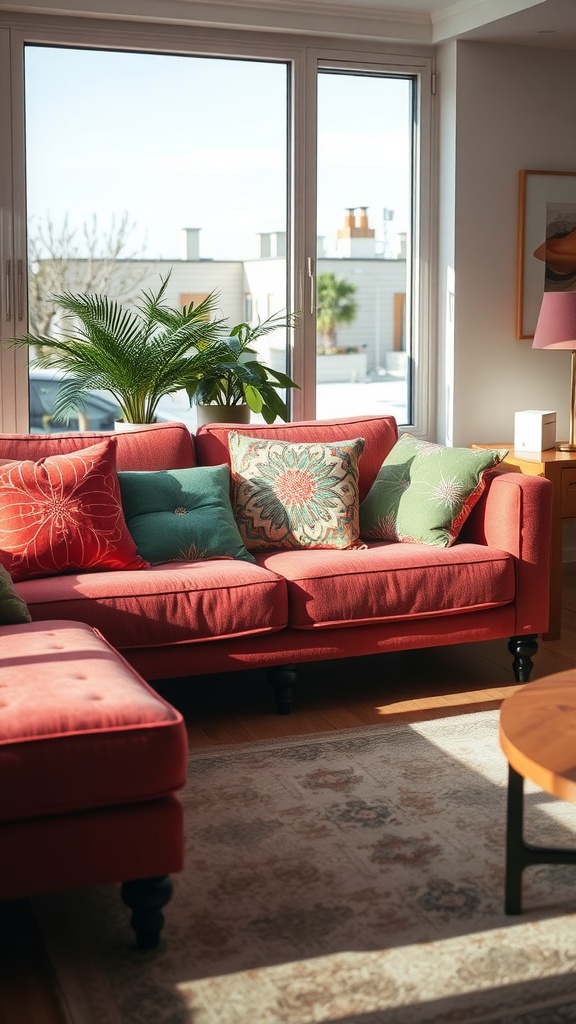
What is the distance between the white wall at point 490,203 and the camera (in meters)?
4.98

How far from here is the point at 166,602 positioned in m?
3.28

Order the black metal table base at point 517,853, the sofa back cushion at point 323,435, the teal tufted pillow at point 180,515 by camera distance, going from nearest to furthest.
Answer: the black metal table base at point 517,853
the teal tufted pillow at point 180,515
the sofa back cushion at point 323,435

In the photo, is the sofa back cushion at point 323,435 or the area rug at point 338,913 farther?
the sofa back cushion at point 323,435

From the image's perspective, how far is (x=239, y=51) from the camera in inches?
187

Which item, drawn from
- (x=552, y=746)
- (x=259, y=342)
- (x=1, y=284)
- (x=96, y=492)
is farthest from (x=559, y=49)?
(x=552, y=746)

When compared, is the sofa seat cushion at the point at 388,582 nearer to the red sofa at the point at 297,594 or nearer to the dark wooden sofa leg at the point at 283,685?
the red sofa at the point at 297,594

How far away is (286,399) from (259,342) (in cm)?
29

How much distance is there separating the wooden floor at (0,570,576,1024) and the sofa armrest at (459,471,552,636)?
27 centimetres

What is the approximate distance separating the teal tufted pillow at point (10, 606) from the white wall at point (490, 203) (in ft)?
8.80

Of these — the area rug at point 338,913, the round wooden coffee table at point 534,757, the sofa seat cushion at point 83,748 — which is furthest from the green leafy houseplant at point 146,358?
the round wooden coffee table at point 534,757

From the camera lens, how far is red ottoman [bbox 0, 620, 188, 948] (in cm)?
207

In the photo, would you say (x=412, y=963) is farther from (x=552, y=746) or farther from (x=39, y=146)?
(x=39, y=146)

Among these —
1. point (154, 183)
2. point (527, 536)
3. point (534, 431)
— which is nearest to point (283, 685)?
point (527, 536)

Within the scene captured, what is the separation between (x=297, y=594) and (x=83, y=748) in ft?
4.76
